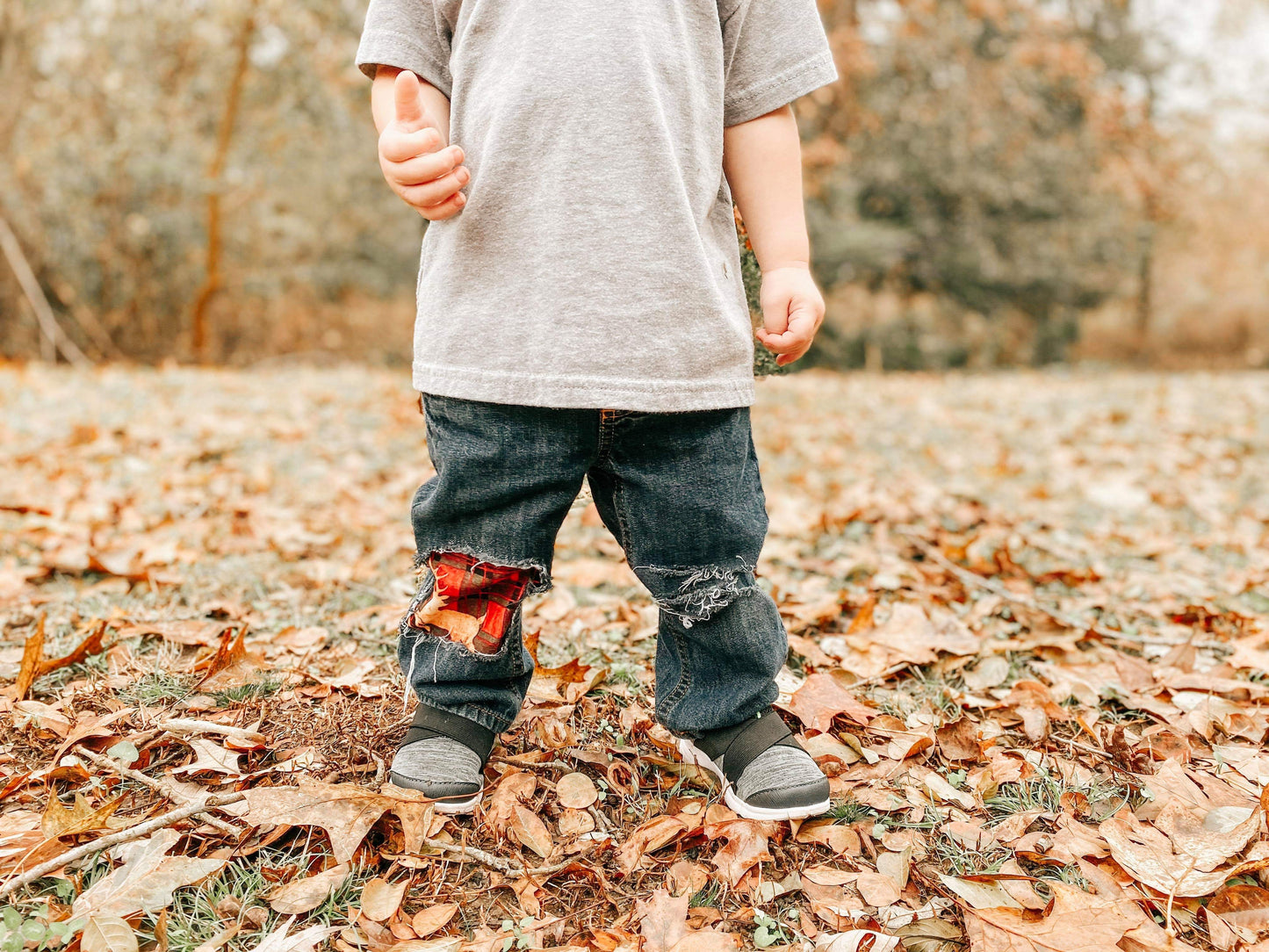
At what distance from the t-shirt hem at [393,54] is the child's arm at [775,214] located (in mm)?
461

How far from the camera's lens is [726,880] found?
4.12 ft

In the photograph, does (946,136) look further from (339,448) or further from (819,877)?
(819,877)

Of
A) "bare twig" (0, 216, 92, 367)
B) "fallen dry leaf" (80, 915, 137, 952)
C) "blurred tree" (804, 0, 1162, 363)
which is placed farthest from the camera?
"blurred tree" (804, 0, 1162, 363)

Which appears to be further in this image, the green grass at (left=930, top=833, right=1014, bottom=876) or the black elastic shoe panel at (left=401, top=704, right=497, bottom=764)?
the black elastic shoe panel at (left=401, top=704, right=497, bottom=764)

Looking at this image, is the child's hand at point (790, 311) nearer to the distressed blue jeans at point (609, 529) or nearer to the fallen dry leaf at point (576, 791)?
the distressed blue jeans at point (609, 529)

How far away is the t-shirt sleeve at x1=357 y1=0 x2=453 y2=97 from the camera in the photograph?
1.30m

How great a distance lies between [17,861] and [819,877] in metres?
1.06

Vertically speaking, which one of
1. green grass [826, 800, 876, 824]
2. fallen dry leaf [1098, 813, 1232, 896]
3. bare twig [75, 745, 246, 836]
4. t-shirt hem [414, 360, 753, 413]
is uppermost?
t-shirt hem [414, 360, 753, 413]

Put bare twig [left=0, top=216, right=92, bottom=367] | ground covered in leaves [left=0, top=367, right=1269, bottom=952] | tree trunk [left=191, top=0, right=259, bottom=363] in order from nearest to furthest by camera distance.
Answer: ground covered in leaves [left=0, top=367, right=1269, bottom=952] < bare twig [left=0, top=216, right=92, bottom=367] < tree trunk [left=191, top=0, right=259, bottom=363]

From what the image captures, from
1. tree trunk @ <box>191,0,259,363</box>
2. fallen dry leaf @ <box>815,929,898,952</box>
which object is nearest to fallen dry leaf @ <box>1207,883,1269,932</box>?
fallen dry leaf @ <box>815,929,898,952</box>

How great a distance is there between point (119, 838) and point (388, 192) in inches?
471

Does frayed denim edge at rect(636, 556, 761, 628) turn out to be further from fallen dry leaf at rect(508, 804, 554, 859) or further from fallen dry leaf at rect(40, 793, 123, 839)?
fallen dry leaf at rect(40, 793, 123, 839)

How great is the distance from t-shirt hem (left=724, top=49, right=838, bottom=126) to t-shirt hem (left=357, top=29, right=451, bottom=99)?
1.48 feet

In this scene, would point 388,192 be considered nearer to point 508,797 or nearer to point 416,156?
point 416,156
